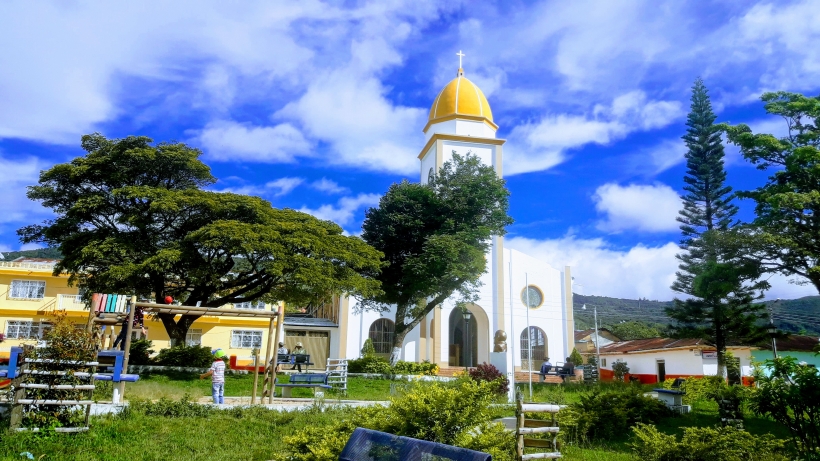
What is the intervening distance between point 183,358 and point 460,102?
17.0 m

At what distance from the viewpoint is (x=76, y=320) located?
26.6 m

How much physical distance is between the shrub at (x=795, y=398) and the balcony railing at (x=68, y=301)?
28.6m

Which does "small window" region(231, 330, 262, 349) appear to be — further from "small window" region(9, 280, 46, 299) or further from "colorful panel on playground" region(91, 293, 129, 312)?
"colorful panel on playground" region(91, 293, 129, 312)

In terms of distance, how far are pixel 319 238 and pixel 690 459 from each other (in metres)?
12.1

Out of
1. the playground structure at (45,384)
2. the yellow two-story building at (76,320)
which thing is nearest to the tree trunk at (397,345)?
the yellow two-story building at (76,320)

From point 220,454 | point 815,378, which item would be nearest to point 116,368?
point 220,454

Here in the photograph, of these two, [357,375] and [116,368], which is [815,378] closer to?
[116,368]

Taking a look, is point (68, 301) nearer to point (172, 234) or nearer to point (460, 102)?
point (172, 234)

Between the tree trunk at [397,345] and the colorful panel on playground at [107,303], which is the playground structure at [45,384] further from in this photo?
the tree trunk at [397,345]

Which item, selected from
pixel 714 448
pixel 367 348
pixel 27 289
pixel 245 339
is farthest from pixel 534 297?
pixel 27 289

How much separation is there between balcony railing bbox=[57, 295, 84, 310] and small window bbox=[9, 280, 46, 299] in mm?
1276

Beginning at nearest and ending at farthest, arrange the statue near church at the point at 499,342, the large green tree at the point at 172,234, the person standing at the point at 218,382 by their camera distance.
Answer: the person standing at the point at 218,382 → the large green tree at the point at 172,234 → the statue near church at the point at 499,342

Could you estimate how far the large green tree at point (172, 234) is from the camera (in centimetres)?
1514

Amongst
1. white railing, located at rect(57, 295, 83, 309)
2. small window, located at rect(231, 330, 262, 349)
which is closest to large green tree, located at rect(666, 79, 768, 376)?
small window, located at rect(231, 330, 262, 349)
